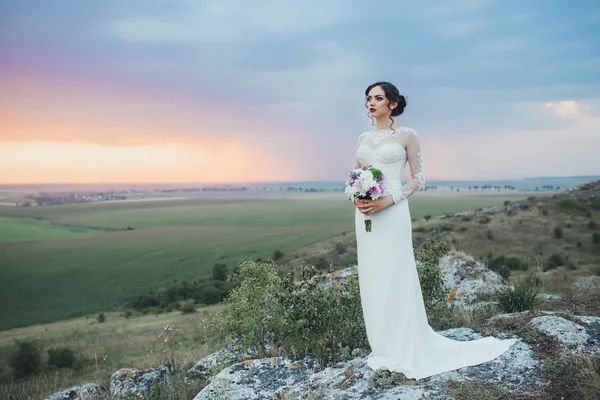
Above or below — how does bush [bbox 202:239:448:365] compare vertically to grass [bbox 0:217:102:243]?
above

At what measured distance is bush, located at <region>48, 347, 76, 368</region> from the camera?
65.3 feet

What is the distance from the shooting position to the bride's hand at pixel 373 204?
6016 millimetres

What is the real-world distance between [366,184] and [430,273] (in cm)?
375

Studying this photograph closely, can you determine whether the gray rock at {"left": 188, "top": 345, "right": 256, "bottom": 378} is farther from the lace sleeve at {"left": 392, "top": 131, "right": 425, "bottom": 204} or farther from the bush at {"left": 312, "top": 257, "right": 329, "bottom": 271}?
the bush at {"left": 312, "top": 257, "right": 329, "bottom": 271}

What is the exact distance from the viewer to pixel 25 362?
20453 mm

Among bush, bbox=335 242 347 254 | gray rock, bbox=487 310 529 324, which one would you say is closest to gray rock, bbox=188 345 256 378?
gray rock, bbox=487 310 529 324

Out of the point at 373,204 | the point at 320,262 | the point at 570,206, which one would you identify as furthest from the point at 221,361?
the point at 570,206

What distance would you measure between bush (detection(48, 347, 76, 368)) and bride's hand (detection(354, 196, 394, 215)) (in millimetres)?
19068

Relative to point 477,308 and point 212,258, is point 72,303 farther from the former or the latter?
point 477,308

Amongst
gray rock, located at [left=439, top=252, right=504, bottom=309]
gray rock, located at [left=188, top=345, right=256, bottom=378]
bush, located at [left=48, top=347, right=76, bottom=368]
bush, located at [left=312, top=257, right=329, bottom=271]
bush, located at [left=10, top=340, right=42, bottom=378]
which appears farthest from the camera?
bush, located at [left=312, top=257, right=329, bottom=271]

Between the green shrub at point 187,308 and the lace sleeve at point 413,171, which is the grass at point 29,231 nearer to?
the green shrub at point 187,308

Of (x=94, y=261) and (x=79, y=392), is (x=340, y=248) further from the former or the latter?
(x=94, y=261)

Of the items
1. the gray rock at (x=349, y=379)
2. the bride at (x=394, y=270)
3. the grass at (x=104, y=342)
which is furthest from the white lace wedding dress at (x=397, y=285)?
the grass at (x=104, y=342)

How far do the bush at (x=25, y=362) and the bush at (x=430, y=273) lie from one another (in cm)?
1947
